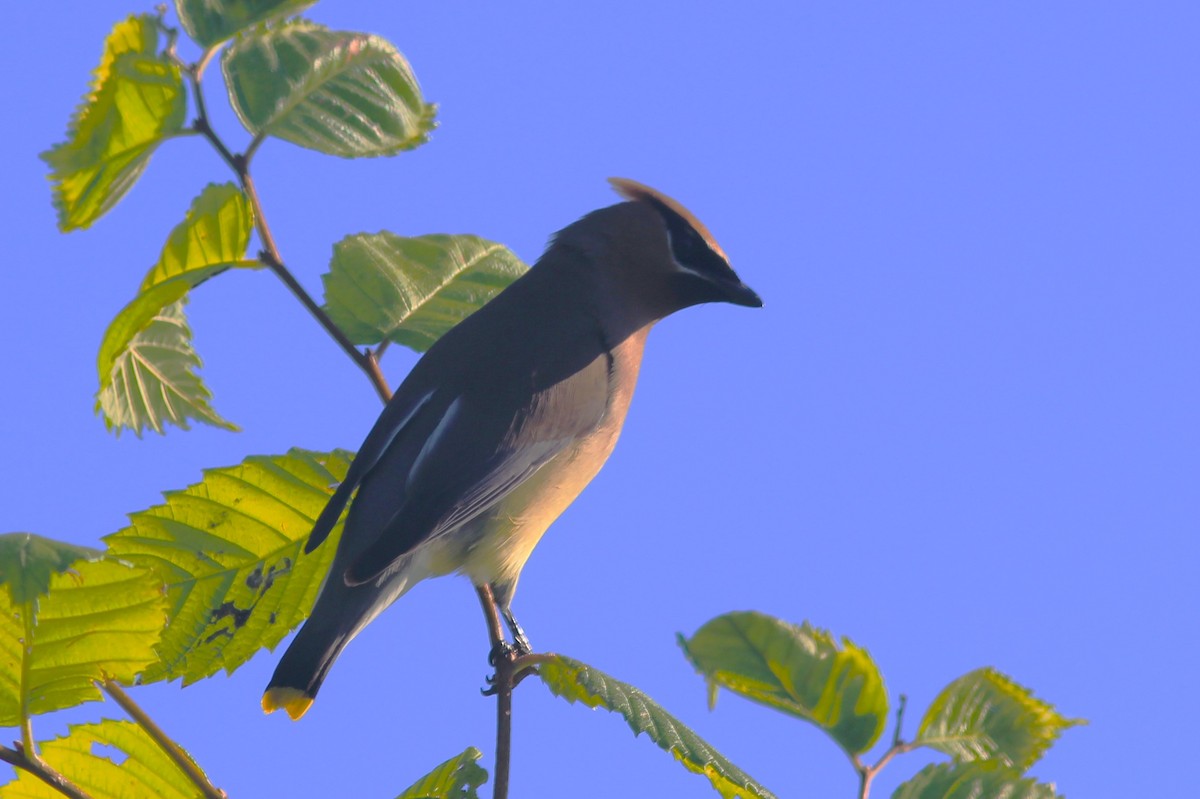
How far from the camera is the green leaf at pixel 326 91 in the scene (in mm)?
2346

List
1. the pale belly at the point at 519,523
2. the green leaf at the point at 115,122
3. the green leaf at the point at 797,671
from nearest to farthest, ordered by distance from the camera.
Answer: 1. the green leaf at the point at 797,671
2. the green leaf at the point at 115,122
3. the pale belly at the point at 519,523

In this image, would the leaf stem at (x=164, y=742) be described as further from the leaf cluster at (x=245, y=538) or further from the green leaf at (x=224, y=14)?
the green leaf at (x=224, y=14)

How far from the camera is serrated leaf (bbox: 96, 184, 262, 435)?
2.37 metres

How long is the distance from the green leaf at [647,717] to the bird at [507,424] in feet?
2.27

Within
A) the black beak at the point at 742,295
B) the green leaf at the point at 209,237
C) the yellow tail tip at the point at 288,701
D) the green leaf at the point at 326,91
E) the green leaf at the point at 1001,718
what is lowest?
the green leaf at the point at 1001,718

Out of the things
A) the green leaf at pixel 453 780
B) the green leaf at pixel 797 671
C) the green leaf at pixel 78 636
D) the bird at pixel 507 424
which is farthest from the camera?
the bird at pixel 507 424

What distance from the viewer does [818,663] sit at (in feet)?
6.10

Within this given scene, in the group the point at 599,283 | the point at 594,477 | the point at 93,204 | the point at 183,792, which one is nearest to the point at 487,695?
the point at 594,477

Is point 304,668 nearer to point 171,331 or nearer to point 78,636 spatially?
point 171,331

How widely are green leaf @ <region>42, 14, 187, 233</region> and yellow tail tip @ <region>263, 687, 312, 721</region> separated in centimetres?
118

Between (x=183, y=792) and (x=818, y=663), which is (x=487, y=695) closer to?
(x=183, y=792)

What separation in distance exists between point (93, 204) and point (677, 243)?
2010 millimetres

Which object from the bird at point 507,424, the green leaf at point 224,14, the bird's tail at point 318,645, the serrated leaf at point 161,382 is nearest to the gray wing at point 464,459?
the bird at point 507,424

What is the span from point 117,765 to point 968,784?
4.13ft
